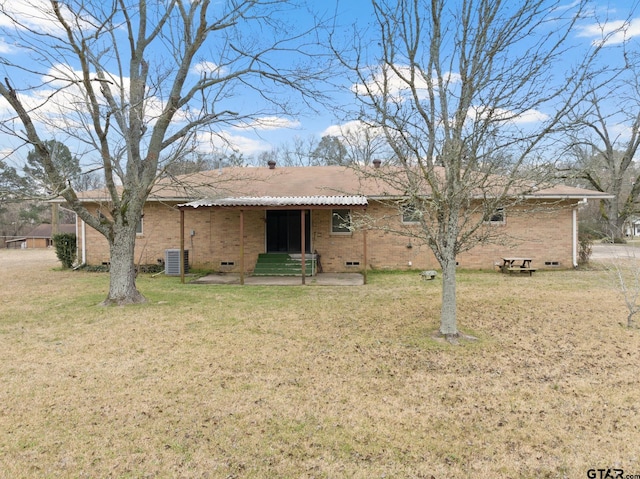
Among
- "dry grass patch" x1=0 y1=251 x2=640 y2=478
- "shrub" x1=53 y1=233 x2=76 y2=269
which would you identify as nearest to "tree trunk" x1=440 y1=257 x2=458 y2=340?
"dry grass patch" x1=0 y1=251 x2=640 y2=478

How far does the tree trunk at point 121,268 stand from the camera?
8.31 m

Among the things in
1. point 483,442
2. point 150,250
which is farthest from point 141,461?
point 150,250

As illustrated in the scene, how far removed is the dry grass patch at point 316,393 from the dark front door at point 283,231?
20.6ft

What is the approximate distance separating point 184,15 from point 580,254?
14.7m

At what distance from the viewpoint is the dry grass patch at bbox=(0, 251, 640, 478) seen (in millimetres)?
2875

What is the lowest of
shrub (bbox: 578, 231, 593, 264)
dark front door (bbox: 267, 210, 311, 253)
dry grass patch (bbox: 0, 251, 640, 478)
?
dry grass patch (bbox: 0, 251, 640, 478)

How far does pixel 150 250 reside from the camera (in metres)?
14.2

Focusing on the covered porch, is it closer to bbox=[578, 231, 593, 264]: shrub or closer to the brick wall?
the brick wall

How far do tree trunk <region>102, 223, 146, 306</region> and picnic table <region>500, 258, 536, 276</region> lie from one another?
1124cm

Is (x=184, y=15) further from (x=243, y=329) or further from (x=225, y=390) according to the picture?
(x=225, y=390)

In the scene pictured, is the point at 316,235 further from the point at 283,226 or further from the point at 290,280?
the point at 290,280

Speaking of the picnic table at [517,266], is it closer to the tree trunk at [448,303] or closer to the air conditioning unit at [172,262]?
the tree trunk at [448,303]

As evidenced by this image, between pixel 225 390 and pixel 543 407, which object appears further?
pixel 225 390

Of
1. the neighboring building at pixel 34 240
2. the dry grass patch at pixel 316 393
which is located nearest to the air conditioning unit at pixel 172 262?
the dry grass patch at pixel 316 393
